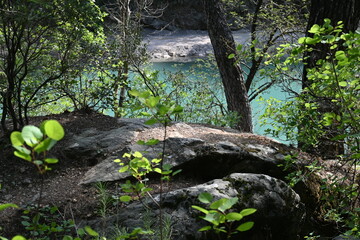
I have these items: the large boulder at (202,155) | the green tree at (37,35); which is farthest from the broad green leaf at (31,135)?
the green tree at (37,35)

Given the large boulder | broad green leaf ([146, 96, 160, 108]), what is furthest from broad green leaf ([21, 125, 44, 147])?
the large boulder

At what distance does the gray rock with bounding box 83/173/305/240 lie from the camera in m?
2.71

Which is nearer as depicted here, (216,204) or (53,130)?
(53,130)

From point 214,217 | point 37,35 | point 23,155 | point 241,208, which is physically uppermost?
point 37,35

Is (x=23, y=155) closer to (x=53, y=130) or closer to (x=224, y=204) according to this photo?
(x=53, y=130)

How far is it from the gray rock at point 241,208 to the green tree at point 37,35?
217 centimetres

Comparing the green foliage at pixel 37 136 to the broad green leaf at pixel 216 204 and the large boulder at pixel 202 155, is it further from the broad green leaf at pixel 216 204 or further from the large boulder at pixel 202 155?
the large boulder at pixel 202 155

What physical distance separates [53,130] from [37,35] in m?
4.02

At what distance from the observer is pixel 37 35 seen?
14.3 ft

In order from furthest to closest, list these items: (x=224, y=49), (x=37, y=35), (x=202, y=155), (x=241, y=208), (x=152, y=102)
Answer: (x=224, y=49)
(x=37, y=35)
(x=202, y=155)
(x=241, y=208)
(x=152, y=102)

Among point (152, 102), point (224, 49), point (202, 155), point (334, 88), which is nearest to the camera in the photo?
point (152, 102)

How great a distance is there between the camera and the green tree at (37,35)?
3756 millimetres

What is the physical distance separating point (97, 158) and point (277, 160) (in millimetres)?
2034

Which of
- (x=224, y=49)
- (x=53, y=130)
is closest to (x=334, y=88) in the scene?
(x=53, y=130)
